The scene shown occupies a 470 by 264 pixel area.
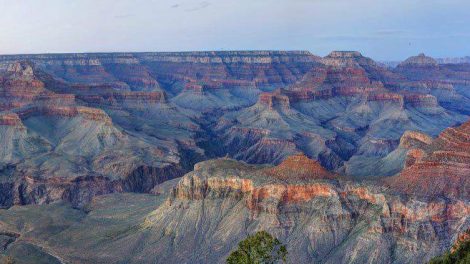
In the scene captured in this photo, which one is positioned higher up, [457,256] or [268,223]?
[457,256]

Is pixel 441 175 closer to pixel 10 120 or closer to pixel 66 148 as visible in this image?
pixel 66 148

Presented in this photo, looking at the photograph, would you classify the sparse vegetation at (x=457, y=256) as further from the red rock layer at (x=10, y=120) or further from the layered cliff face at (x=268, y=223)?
the red rock layer at (x=10, y=120)

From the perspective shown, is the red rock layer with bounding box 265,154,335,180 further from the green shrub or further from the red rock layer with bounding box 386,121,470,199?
the green shrub

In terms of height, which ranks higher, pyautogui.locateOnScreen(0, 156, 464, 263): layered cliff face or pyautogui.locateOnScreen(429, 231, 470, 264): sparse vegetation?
pyautogui.locateOnScreen(429, 231, 470, 264): sparse vegetation

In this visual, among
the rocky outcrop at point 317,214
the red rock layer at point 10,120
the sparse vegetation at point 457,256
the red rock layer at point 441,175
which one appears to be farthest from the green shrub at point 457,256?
the red rock layer at point 10,120

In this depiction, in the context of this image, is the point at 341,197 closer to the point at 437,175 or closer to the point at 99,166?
the point at 437,175

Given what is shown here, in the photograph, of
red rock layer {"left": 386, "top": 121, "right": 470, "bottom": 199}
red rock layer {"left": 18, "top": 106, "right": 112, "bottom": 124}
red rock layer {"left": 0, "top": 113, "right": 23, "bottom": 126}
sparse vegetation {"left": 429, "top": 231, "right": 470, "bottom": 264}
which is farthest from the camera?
red rock layer {"left": 18, "top": 106, "right": 112, "bottom": 124}

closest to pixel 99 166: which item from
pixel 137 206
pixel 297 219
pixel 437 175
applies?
pixel 137 206

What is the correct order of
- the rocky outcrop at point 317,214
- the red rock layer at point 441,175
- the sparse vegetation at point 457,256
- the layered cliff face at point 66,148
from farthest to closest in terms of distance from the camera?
1. the layered cliff face at point 66,148
2. the red rock layer at point 441,175
3. the rocky outcrop at point 317,214
4. the sparse vegetation at point 457,256

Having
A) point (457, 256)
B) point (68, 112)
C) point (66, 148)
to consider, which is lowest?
point (66, 148)

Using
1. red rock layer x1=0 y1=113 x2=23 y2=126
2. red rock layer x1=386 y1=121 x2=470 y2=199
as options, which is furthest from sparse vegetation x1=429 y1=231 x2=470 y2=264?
red rock layer x1=0 y1=113 x2=23 y2=126

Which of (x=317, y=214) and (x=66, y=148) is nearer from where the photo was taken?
(x=317, y=214)

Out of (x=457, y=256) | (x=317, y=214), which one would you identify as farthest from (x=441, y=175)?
(x=457, y=256)

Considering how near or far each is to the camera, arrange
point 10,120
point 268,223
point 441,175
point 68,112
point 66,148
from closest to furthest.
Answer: point 441,175 < point 268,223 < point 66,148 < point 10,120 < point 68,112
